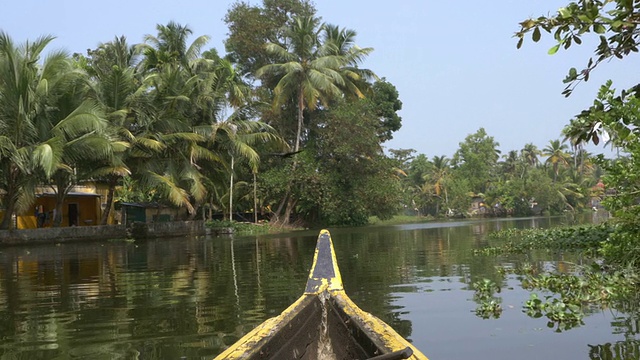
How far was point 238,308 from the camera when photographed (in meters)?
6.59

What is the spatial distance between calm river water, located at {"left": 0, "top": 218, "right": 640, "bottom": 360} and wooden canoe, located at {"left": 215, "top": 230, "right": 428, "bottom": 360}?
1.10 metres

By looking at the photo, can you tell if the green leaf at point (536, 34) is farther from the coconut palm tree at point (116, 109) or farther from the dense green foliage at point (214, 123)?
the coconut palm tree at point (116, 109)

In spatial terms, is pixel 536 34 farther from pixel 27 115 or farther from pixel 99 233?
pixel 99 233

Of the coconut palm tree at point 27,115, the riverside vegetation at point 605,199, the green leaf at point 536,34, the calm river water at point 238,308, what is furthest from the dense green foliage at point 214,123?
the green leaf at point 536,34

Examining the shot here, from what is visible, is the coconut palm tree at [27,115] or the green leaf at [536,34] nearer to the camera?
the green leaf at [536,34]

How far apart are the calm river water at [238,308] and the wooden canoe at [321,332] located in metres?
1.10

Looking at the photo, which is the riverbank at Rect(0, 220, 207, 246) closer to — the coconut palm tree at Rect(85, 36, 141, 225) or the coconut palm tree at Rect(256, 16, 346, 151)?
the coconut palm tree at Rect(85, 36, 141, 225)

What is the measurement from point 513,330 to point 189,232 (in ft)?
66.0

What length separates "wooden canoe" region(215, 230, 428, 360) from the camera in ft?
10.4

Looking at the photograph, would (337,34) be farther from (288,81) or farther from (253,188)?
(253,188)

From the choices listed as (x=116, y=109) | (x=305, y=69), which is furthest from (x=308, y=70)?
(x=116, y=109)

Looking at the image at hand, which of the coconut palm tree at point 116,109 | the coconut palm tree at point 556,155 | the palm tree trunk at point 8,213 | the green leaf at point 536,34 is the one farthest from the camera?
the coconut palm tree at point 556,155

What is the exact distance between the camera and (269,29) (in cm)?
3247

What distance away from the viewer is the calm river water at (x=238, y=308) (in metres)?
4.73
